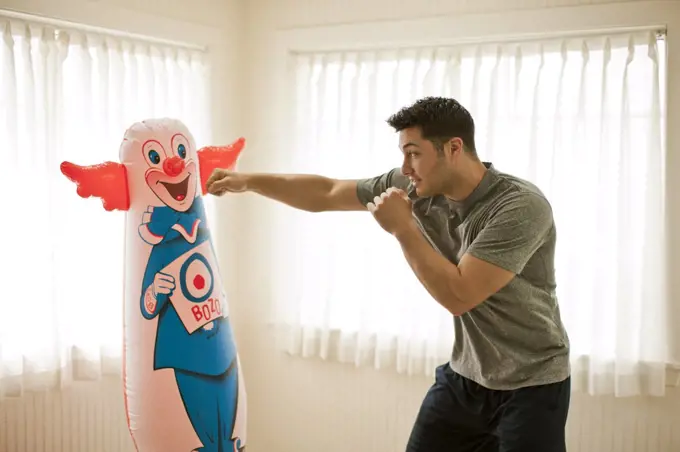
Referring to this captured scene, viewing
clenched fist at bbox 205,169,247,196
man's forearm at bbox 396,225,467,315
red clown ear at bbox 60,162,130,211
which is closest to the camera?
man's forearm at bbox 396,225,467,315

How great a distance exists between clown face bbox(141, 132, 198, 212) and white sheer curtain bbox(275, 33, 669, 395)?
42.2 inches

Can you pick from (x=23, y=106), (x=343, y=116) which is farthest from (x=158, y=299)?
(x=343, y=116)

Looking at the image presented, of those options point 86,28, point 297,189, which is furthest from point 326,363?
point 86,28

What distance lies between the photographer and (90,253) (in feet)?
9.98

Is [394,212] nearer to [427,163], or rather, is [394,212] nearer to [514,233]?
[427,163]

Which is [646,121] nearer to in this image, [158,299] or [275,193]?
[275,193]

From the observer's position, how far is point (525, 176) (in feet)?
9.90

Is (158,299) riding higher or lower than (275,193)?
lower

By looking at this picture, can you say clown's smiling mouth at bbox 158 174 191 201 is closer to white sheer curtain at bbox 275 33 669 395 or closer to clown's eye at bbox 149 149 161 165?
clown's eye at bbox 149 149 161 165

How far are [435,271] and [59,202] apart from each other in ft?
5.35

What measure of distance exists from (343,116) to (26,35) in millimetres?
1333

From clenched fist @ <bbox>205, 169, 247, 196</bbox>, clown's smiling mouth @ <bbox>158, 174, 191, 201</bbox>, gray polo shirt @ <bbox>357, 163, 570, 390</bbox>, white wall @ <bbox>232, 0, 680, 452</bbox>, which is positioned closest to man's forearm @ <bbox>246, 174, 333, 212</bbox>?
clenched fist @ <bbox>205, 169, 247, 196</bbox>

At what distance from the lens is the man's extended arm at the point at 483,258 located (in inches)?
80.0

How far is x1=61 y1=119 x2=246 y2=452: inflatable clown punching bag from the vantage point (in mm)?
2350
